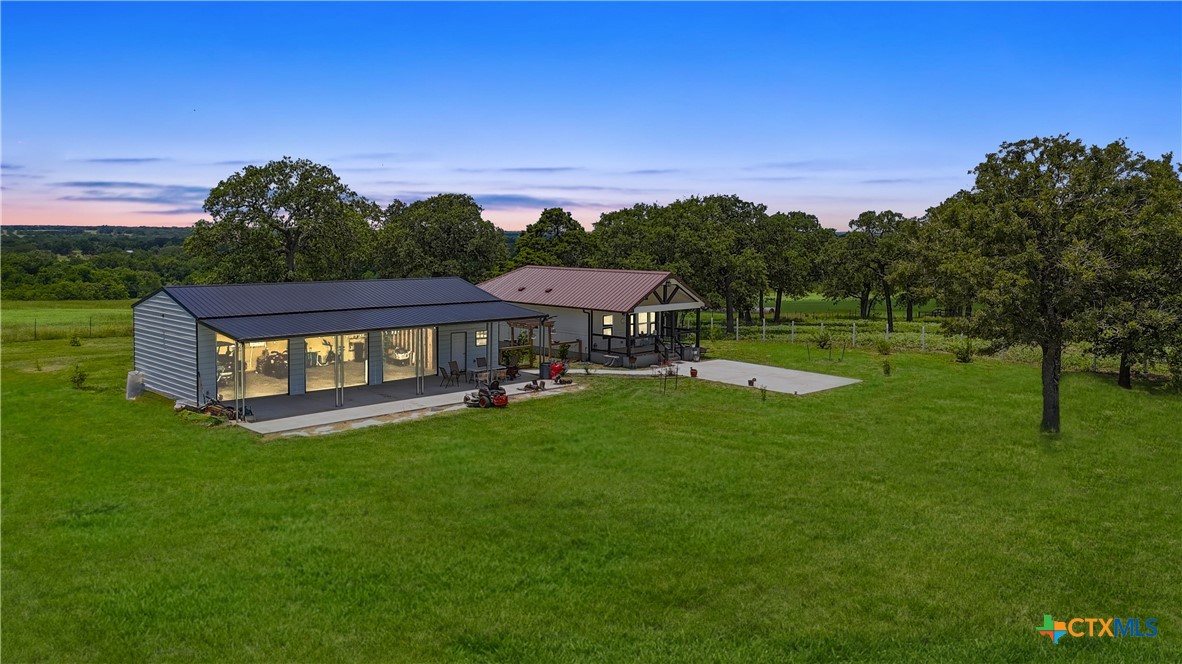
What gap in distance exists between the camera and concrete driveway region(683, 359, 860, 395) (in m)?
27.0

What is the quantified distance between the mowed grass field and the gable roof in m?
3.64

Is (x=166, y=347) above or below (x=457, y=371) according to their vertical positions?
above

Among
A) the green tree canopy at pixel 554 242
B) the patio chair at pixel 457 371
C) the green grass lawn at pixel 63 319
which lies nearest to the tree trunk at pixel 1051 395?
the patio chair at pixel 457 371

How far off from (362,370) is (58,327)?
29858 mm

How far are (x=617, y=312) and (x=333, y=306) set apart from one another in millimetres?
11294

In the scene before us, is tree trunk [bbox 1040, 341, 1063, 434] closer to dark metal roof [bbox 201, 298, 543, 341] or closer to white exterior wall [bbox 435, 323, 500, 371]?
dark metal roof [bbox 201, 298, 543, 341]

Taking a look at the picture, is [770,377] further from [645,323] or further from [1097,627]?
[1097,627]

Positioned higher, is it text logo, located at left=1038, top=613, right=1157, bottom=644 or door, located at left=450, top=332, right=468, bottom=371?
door, located at left=450, top=332, right=468, bottom=371

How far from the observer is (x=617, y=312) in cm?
3191

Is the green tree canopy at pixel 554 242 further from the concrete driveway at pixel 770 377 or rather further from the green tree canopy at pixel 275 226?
the concrete driveway at pixel 770 377

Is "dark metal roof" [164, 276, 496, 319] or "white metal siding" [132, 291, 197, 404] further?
"dark metal roof" [164, 276, 496, 319]

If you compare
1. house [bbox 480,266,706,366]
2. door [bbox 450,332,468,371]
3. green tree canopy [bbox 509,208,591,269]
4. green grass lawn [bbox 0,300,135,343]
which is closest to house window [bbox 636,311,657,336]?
house [bbox 480,266,706,366]

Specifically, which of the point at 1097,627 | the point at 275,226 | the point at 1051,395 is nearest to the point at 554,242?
the point at 275,226

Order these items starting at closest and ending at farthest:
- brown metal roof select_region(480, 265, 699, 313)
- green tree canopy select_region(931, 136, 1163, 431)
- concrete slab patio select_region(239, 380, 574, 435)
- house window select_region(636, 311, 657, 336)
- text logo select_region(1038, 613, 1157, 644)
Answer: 1. text logo select_region(1038, 613, 1157, 644)
2. green tree canopy select_region(931, 136, 1163, 431)
3. concrete slab patio select_region(239, 380, 574, 435)
4. brown metal roof select_region(480, 265, 699, 313)
5. house window select_region(636, 311, 657, 336)
